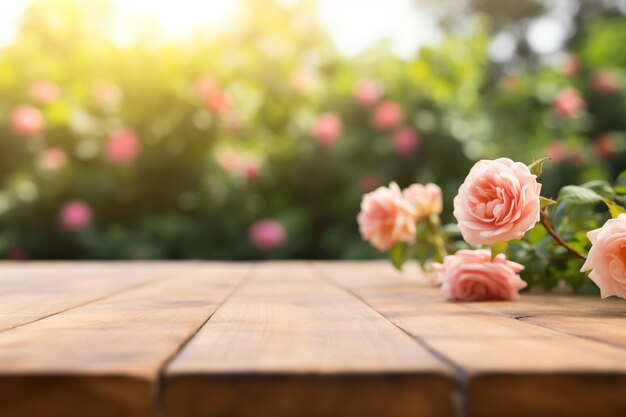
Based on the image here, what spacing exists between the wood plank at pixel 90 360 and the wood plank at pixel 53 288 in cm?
7

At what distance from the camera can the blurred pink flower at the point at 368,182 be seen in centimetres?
420

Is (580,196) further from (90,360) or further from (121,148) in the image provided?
(121,148)

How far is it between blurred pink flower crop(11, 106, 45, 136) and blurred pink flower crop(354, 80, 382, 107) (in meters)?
1.77

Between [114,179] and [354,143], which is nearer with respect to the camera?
[114,179]

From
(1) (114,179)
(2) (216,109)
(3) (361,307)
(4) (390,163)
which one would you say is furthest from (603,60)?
(3) (361,307)

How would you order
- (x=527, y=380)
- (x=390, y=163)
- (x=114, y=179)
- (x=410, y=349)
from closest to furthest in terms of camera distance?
1. (x=527, y=380)
2. (x=410, y=349)
3. (x=114, y=179)
4. (x=390, y=163)

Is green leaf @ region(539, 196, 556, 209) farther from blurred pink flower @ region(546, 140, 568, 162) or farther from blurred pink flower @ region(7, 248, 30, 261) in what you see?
blurred pink flower @ region(546, 140, 568, 162)

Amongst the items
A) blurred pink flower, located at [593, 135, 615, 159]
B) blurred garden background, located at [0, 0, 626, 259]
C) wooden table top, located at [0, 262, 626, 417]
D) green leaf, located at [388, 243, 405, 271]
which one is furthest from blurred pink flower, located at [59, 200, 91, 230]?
blurred pink flower, located at [593, 135, 615, 159]

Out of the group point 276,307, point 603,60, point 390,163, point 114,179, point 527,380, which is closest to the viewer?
point 527,380

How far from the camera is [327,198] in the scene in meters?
4.32

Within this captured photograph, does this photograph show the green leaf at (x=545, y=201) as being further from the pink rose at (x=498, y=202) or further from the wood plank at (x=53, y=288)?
the wood plank at (x=53, y=288)

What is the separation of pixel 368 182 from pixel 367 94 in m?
0.65

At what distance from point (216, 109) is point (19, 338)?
11.1 ft

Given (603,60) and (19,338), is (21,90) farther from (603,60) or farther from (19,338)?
(603,60)
